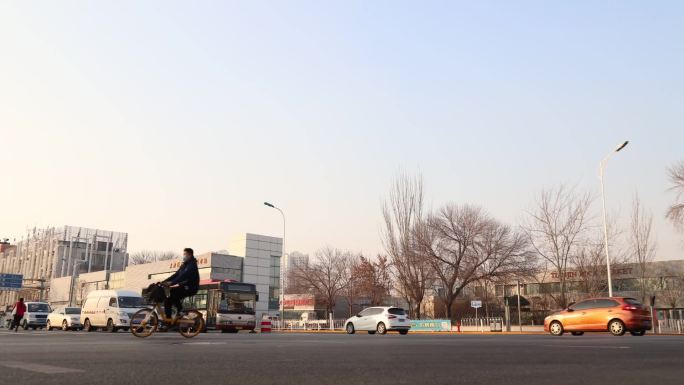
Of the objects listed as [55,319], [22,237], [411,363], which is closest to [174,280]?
[411,363]

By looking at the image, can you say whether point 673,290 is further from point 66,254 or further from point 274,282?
point 66,254

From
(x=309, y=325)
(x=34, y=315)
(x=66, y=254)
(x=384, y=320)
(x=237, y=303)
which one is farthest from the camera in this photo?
(x=66, y=254)

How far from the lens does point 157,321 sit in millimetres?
12797

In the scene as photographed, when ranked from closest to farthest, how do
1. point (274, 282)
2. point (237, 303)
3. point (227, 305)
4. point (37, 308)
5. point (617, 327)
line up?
point (617, 327) < point (227, 305) < point (237, 303) < point (37, 308) < point (274, 282)

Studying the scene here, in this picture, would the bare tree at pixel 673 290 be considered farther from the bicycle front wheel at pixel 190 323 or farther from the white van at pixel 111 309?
the bicycle front wheel at pixel 190 323

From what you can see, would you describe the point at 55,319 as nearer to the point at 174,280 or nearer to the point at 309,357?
the point at 174,280

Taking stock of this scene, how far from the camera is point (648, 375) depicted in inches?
237

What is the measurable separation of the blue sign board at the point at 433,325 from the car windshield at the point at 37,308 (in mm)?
26109

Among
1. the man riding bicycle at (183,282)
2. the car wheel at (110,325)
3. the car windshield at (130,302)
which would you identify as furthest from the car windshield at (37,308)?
the man riding bicycle at (183,282)

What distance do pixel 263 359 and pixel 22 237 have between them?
13249cm

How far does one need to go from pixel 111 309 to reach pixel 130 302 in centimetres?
96

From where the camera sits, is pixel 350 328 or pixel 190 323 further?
pixel 350 328

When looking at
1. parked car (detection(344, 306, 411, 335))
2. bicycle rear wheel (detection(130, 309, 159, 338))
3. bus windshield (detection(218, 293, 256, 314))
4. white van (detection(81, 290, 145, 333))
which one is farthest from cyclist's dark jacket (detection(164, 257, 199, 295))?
bus windshield (detection(218, 293, 256, 314))

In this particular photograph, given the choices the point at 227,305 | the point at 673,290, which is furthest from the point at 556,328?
the point at 673,290
